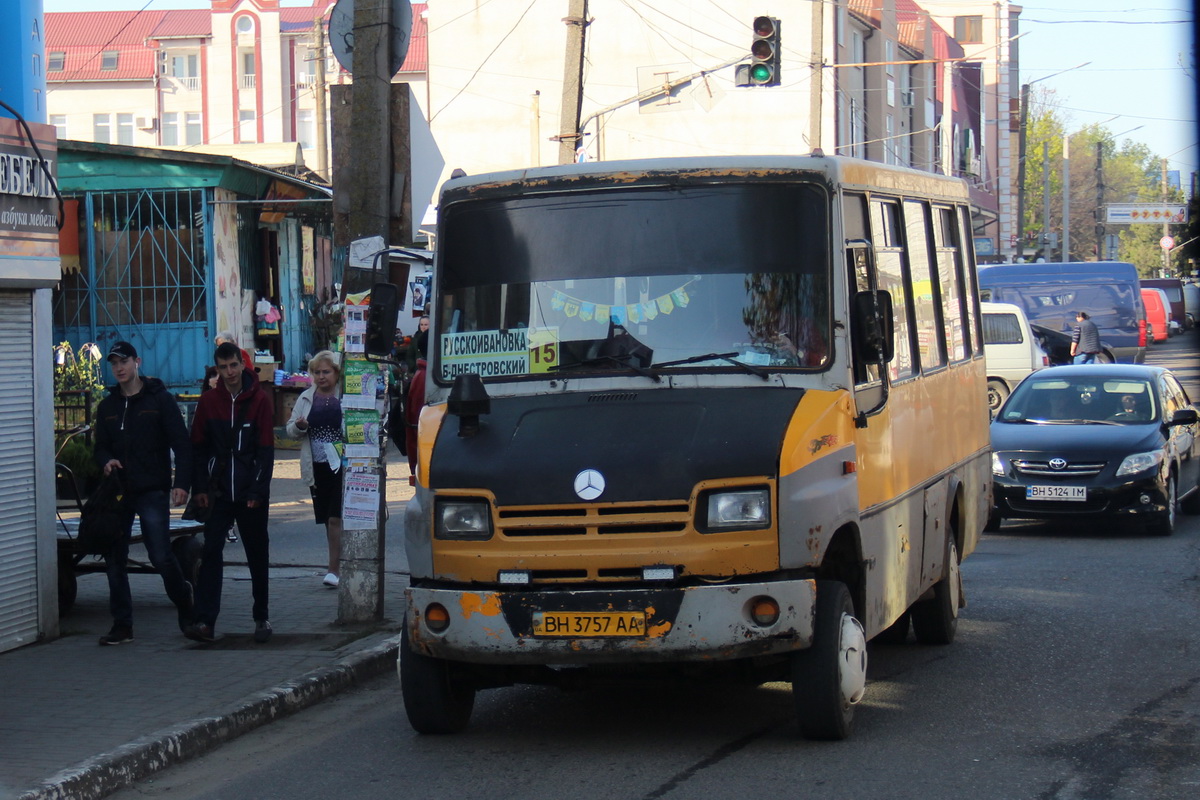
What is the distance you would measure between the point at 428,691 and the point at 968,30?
7506 cm

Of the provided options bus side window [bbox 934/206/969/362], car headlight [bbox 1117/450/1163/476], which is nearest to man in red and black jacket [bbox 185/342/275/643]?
bus side window [bbox 934/206/969/362]

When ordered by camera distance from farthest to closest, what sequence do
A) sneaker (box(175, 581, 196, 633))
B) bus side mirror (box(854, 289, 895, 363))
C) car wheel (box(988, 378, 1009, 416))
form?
car wheel (box(988, 378, 1009, 416)), sneaker (box(175, 581, 196, 633)), bus side mirror (box(854, 289, 895, 363))

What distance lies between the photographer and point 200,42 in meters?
78.4

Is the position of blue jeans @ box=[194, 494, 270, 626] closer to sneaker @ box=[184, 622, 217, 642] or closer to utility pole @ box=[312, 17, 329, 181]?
sneaker @ box=[184, 622, 217, 642]

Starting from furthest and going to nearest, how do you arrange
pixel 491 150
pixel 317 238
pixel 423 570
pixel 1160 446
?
1. pixel 491 150
2. pixel 317 238
3. pixel 1160 446
4. pixel 423 570

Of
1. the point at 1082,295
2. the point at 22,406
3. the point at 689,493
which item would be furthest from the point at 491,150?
the point at 689,493

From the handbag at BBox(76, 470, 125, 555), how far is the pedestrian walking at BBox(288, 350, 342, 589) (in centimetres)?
183

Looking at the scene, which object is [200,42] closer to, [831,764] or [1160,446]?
[1160,446]

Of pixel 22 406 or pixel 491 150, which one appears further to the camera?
pixel 491 150

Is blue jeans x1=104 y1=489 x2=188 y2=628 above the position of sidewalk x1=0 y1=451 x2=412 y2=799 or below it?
above

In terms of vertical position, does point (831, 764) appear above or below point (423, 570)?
below

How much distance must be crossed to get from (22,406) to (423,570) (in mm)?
3675

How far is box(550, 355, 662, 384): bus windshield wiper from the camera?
21.6 feet

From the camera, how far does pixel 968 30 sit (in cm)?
7638
